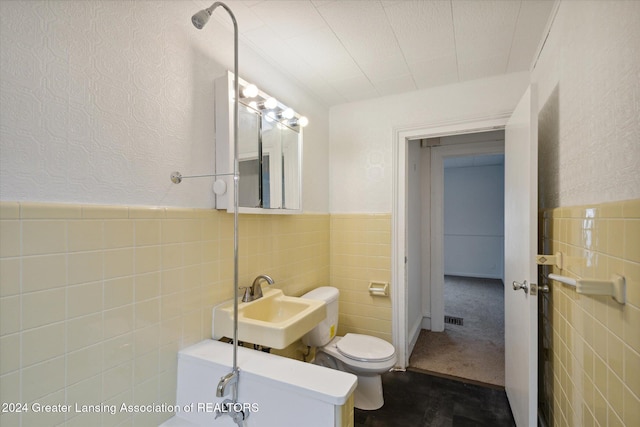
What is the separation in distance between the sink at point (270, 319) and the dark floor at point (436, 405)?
849 millimetres

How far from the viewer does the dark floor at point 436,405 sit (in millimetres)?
1818

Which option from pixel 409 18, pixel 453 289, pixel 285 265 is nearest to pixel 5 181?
pixel 285 265

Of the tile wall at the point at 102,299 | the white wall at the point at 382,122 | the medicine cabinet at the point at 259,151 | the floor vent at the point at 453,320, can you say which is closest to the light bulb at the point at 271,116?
the medicine cabinet at the point at 259,151

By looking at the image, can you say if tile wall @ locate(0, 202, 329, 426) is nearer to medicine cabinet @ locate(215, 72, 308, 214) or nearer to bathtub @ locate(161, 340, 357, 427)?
bathtub @ locate(161, 340, 357, 427)

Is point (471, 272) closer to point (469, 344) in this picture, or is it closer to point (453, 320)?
point (453, 320)

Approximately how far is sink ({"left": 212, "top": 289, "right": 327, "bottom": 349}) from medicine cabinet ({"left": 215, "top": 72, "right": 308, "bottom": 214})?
1.69ft

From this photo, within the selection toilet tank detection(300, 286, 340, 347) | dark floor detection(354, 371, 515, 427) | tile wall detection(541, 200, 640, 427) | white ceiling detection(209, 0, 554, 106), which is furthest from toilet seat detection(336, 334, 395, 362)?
white ceiling detection(209, 0, 554, 106)

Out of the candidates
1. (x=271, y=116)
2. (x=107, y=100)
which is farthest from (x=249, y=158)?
(x=107, y=100)

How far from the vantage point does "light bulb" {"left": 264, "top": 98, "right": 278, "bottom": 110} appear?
68.2 inches

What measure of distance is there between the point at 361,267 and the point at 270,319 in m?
1.07

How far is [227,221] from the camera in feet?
5.08

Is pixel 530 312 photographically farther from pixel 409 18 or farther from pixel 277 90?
pixel 277 90

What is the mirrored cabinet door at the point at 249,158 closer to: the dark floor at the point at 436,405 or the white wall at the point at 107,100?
the white wall at the point at 107,100

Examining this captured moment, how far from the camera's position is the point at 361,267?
8.42ft
